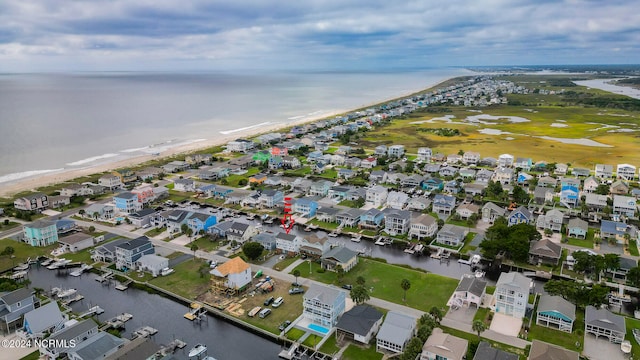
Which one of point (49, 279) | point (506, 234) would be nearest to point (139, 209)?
point (49, 279)

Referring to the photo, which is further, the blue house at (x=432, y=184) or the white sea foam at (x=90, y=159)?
the white sea foam at (x=90, y=159)

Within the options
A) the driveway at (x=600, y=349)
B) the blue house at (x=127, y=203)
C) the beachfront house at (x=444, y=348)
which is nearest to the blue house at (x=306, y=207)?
the blue house at (x=127, y=203)

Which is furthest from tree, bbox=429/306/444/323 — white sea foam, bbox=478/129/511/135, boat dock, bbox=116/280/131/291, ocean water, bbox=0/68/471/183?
white sea foam, bbox=478/129/511/135

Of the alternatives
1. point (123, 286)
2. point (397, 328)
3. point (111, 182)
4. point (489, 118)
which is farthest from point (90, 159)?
point (489, 118)

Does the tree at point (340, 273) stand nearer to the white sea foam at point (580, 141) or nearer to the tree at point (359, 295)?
the tree at point (359, 295)

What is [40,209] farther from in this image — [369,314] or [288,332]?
[369,314]

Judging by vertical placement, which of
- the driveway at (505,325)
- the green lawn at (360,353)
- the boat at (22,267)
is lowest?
the green lawn at (360,353)

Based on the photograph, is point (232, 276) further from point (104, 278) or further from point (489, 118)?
point (489, 118)
